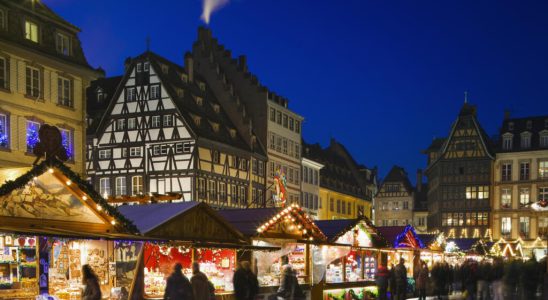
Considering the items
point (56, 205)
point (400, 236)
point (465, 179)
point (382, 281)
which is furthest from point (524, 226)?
point (56, 205)

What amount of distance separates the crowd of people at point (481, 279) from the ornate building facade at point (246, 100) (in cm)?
2563

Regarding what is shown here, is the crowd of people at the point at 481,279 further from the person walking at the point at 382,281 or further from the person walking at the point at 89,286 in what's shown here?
the person walking at the point at 89,286

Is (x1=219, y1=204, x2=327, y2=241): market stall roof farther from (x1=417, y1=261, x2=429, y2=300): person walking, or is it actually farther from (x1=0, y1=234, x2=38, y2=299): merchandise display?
(x1=0, y1=234, x2=38, y2=299): merchandise display

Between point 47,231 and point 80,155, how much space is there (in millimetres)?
17783

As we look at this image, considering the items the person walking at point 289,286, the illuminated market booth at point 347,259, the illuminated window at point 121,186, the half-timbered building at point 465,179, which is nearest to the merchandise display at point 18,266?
the person walking at point 289,286

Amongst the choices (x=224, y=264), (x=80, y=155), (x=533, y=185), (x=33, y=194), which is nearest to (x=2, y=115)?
(x=80, y=155)

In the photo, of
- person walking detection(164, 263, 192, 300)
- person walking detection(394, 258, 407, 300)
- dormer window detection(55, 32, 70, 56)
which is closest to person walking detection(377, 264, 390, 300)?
person walking detection(394, 258, 407, 300)

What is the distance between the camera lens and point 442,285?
27.4m

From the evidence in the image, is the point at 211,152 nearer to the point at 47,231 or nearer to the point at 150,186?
the point at 150,186

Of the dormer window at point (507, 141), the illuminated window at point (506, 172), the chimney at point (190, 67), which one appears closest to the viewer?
the chimney at point (190, 67)

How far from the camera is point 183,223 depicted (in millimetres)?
16984

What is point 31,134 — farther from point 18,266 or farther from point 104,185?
point 104,185

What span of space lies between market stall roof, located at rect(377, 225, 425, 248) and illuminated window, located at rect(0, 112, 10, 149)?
13.8m

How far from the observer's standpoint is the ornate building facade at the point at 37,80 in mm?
27609
